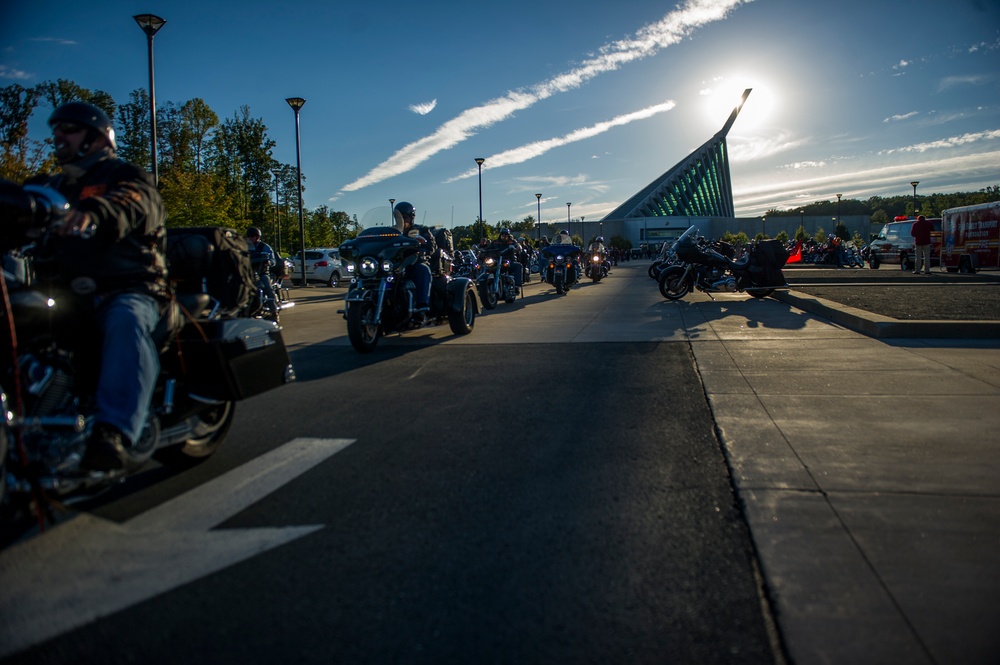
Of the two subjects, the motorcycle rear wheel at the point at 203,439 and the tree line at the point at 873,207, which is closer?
the motorcycle rear wheel at the point at 203,439

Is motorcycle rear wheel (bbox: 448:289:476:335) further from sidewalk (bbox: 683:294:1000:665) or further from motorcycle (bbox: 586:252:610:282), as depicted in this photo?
motorcycle (bbox: 586:252:610:282)

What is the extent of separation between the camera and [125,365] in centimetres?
297

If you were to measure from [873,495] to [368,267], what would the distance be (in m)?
6.47

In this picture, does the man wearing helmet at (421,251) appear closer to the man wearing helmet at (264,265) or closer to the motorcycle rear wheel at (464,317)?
the motorcycle rear wheel at (464,317)

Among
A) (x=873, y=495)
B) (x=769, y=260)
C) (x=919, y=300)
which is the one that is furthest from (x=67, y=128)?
(x=769, y=260)

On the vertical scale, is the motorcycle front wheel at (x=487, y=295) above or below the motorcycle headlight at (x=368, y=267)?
below

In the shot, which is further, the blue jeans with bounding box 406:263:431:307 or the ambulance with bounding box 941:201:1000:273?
the ambulance with bounding box 941:201:1000:273

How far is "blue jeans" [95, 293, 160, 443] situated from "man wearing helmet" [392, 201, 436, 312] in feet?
20.2

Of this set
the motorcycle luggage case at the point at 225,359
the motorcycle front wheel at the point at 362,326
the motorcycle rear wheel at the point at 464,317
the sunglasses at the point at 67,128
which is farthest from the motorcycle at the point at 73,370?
the motorcycle rear wheel at the point at 464,317

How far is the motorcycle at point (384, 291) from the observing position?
334 inches

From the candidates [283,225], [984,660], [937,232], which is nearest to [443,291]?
[984,660]

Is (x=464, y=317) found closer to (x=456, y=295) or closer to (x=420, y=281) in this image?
(x=456, y=295)

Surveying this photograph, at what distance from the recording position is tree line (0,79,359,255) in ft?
105

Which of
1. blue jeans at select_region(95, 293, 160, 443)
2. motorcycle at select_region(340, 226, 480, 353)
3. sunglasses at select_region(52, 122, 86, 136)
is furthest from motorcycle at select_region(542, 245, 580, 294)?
blue jeans at select_region(95, 293, 160, 443)
